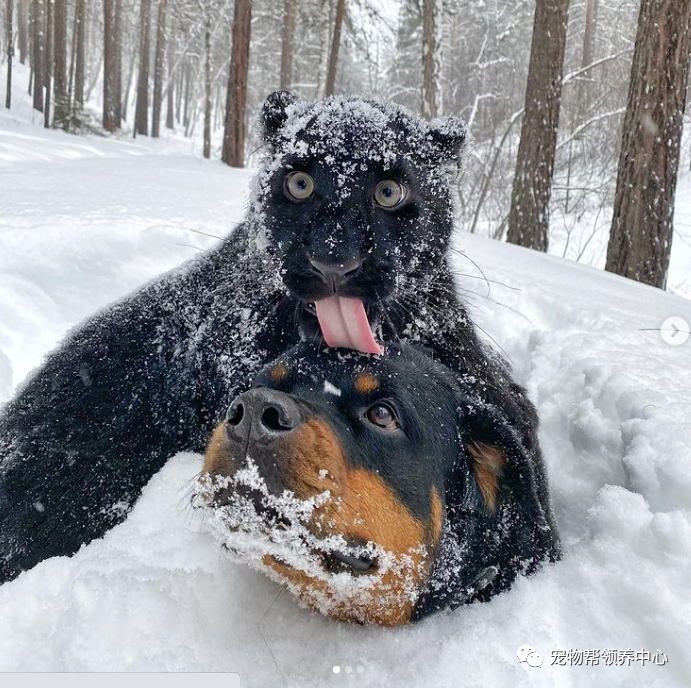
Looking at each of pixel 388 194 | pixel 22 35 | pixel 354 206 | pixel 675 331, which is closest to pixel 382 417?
pixel 354 206

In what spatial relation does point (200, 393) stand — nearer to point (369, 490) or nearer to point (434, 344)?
point (434, 344)

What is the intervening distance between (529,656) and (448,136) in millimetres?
2016

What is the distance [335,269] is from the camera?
2.10 metres

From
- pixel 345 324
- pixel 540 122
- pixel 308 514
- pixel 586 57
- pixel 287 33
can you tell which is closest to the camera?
pixel 308 514

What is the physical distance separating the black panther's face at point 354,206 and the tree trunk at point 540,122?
17.0 feet

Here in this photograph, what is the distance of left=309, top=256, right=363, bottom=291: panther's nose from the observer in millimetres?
2094

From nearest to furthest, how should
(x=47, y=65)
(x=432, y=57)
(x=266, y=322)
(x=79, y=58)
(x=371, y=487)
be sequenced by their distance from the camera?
(x=371, y=487)
(x=266, y=322)
(x=432, y=57)
(x=47, y=65)
(x=79, y=58)

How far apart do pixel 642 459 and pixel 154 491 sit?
179 cm

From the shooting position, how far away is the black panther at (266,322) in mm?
2240

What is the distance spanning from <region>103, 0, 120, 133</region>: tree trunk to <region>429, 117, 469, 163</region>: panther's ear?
22921 millimetres

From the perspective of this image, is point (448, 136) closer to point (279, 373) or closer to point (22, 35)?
point (279, 373)

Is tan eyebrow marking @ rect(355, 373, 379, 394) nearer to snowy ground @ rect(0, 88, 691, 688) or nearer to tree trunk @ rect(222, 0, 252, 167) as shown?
snowy ground @ rect(0, 88, 691, 688)

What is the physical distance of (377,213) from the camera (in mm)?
2359

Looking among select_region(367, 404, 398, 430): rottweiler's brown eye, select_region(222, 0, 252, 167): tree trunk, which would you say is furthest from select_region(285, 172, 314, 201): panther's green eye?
select_region(222, 0, 252, 167): tree trunk
